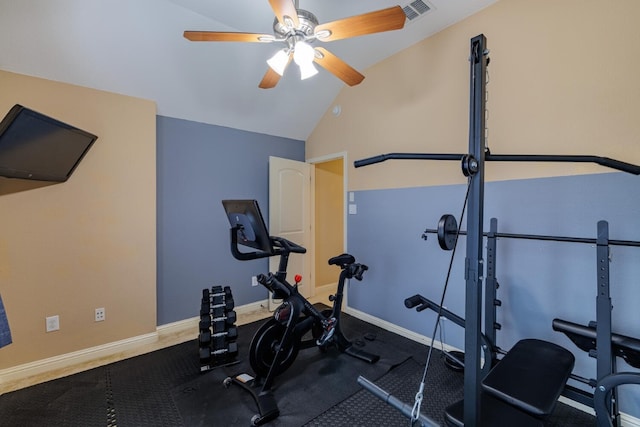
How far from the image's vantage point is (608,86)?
71.4 inches

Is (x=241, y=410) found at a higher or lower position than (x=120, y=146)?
lower

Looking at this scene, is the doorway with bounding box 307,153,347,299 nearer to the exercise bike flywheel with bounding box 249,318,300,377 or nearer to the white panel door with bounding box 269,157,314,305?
the white panel door with bounding box 269,157,314,305

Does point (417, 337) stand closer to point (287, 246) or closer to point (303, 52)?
point (287, 246)

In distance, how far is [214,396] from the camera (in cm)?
206

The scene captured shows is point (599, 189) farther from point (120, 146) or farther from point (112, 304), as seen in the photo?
point (112, 304)

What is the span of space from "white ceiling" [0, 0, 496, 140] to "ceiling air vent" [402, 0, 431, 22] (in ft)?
0.15

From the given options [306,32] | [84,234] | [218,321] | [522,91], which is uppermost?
[306,32]

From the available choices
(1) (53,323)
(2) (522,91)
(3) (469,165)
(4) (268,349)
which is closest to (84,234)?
(1) (53,323)

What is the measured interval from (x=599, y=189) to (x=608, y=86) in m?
0.67

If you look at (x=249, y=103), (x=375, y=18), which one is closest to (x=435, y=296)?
(x=375, y=18)

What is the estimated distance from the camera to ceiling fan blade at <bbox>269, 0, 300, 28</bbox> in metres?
1.50

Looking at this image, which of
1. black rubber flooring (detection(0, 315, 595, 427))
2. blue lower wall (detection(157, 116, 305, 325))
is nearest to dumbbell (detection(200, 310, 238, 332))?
black rubber flooring (detection(0, 315, 595, 427))

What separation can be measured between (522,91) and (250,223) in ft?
7.75

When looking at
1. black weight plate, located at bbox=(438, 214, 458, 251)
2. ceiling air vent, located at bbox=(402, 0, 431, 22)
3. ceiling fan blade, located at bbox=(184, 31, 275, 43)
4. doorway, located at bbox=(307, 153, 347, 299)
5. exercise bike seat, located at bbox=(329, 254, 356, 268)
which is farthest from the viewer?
doorway, located at bbox=(307, 153, 347, 299)
